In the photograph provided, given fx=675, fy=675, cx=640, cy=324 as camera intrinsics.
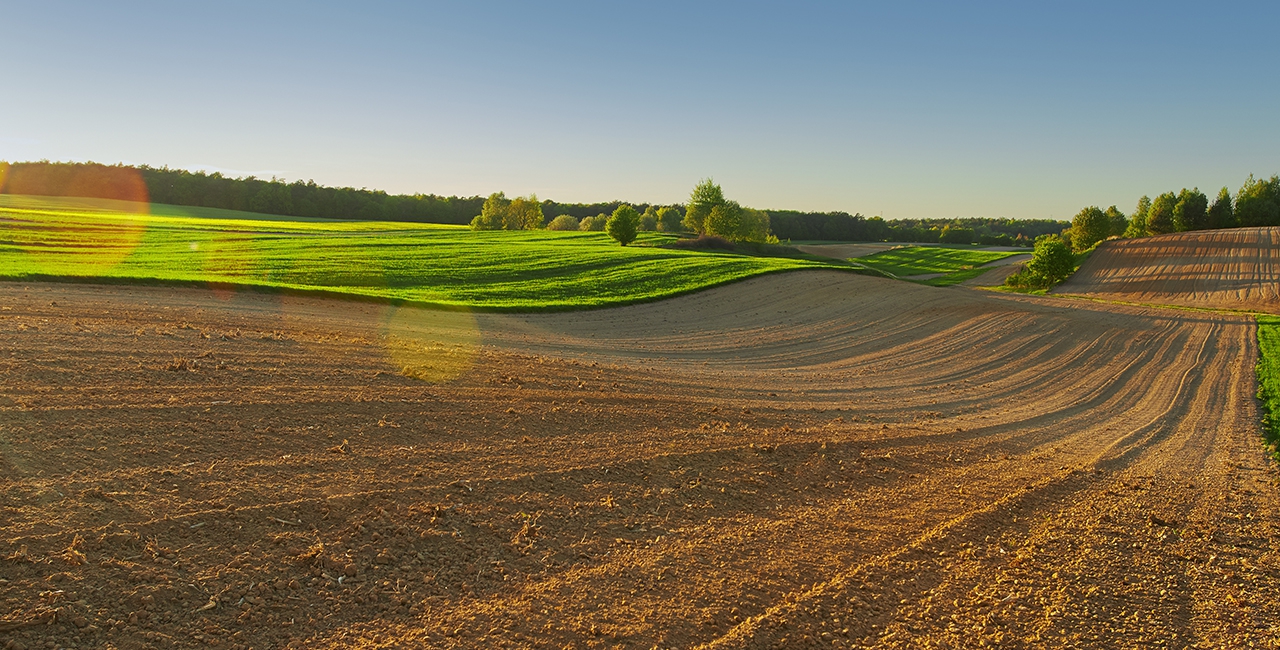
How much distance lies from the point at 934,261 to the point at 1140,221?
27.4 meters

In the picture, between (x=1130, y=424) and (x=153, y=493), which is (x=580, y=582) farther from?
(x=1130, y=424)

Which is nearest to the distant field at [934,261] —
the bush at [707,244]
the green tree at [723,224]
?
the green tree at [723,224]

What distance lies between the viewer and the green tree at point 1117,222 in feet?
275

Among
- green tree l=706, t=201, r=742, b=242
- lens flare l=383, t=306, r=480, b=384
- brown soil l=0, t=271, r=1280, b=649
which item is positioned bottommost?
brown soil l=0, t=271, r=1280, b=649

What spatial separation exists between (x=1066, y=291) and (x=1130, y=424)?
45612 millimetres

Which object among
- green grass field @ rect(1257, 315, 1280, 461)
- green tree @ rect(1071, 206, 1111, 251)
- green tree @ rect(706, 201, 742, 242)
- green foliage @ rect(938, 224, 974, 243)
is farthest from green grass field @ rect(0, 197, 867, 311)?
green foliage @ rect(938, 224, 974, 243)

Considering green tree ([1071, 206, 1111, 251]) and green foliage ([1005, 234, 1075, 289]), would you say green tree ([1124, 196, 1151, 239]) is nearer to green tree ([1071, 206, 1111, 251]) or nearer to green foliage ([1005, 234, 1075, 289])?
green tree ([1071, 206, 1111, 251])

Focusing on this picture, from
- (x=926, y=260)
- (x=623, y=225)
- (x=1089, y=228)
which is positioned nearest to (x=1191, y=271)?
(x=1089, y=228)

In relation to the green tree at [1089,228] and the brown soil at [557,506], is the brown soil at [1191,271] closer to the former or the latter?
the green tree at [1089,228]

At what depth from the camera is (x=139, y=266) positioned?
1062 inches

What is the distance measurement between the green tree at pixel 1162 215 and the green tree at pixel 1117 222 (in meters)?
2.56

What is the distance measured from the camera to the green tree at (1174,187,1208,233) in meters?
80.6

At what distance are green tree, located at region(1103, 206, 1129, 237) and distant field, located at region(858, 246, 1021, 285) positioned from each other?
11765 mm

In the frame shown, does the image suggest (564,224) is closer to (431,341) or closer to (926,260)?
(926,260)
